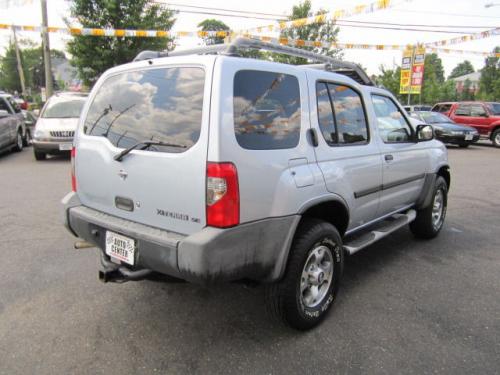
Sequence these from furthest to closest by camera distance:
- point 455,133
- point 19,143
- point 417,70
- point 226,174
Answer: point 417,70
point 455,133
point 19,143
point 226,174

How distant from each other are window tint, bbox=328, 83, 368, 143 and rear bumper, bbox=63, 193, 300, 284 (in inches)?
39.5

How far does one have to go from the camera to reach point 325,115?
296 cm

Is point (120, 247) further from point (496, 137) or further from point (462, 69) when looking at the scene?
point (462, 69)

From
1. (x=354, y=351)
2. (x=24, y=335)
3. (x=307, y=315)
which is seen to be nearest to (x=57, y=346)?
(x=24, y=335)

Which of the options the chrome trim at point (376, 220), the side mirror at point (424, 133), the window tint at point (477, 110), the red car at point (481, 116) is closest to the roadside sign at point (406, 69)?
the red car at point (481, 116)

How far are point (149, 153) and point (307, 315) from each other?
154 cm

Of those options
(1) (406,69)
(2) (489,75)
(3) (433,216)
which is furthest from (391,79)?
(3) (433,216)

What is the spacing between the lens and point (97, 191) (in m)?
2.83

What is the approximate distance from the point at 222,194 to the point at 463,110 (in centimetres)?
1751

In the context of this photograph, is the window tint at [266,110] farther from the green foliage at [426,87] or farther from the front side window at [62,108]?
the green foliage at [426,87]

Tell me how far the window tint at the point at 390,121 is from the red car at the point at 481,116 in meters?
14.0

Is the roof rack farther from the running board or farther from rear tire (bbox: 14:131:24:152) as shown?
rear tire (bbox: 14:131:24:152)

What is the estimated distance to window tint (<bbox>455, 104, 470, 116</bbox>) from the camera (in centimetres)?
1656

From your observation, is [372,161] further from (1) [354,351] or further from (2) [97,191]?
(2) [97,191]
